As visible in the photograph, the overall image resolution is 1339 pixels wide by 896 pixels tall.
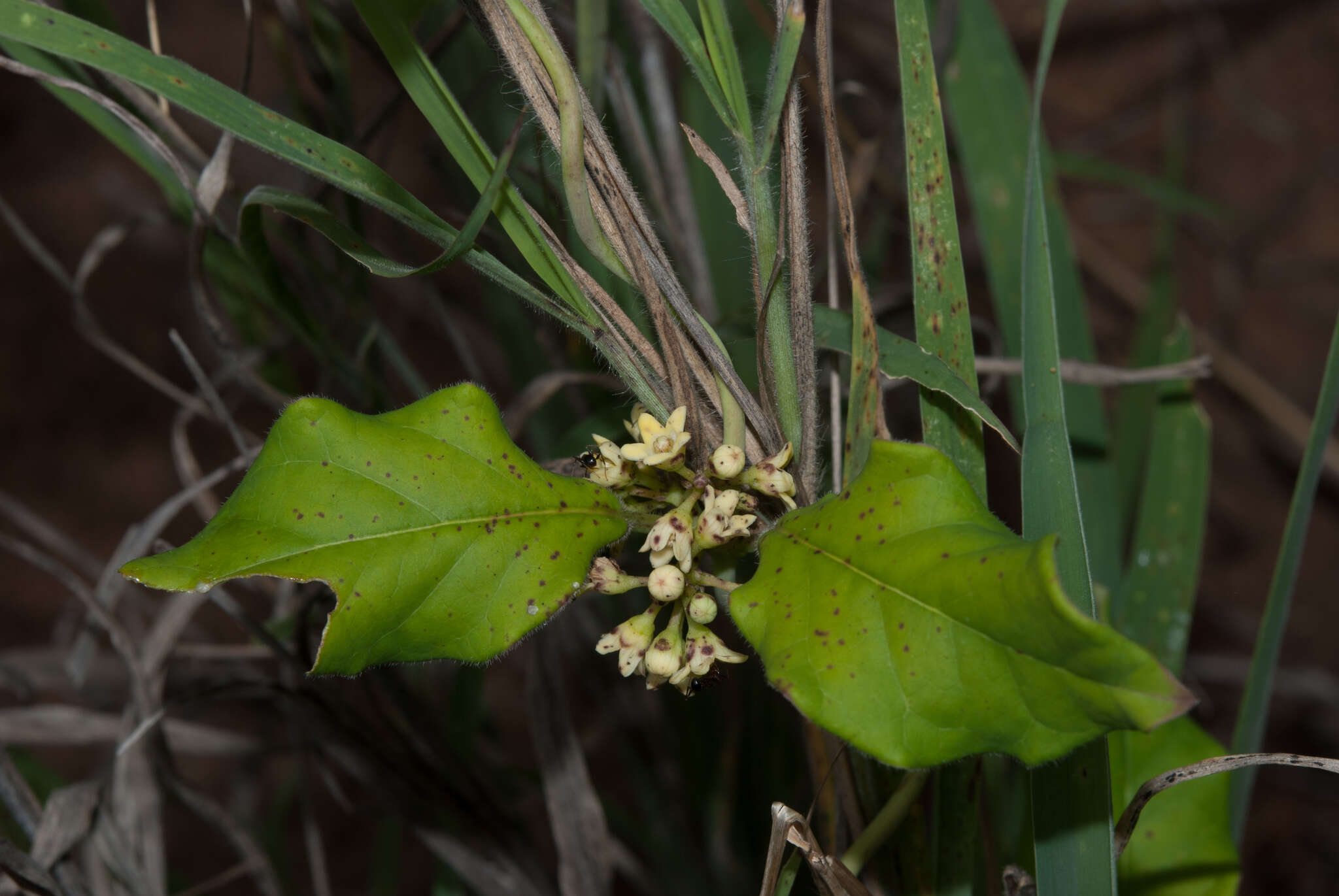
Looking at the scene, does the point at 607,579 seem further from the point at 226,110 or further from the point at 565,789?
the point at 565,789

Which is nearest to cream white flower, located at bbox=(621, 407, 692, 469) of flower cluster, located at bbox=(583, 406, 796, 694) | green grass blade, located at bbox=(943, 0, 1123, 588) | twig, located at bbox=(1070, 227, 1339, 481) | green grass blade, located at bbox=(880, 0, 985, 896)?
flower cluster, located at bbox=(583, 406, 796, 694)

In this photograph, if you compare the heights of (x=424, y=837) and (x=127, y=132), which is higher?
(x=127, y=132)

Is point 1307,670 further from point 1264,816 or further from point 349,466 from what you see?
point 349,466

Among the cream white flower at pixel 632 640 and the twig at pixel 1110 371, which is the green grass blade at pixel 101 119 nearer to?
the cream white flower at pixel 632 640

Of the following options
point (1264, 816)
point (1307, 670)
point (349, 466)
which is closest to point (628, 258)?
point (349, 466)

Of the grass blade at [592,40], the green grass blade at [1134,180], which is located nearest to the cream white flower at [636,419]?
the grass blade at [592,40]
